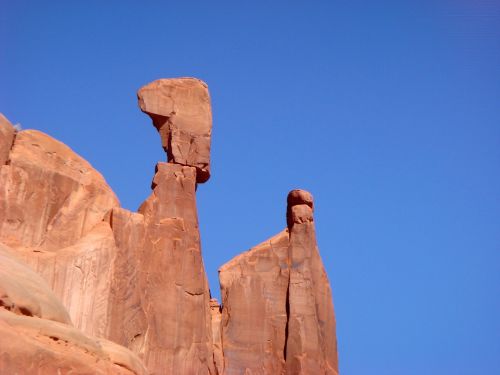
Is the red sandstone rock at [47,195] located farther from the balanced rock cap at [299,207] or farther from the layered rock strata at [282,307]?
the balanced rock cap at [299,207]

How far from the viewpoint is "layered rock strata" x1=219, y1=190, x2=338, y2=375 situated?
3334cm

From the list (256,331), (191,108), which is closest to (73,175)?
(191,108)

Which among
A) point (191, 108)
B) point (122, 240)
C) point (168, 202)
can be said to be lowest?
point (122, 240)

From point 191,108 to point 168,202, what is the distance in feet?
13.5

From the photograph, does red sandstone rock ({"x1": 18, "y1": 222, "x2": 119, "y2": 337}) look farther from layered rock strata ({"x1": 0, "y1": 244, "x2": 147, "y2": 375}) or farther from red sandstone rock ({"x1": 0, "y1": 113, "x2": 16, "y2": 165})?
layered rock strata ({"x1": 0, "y1": 244, "x2": 147, "y2": 375})

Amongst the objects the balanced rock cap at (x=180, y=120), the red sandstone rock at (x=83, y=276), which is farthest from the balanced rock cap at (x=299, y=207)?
the red sandstone rock at (x=83, y=276)

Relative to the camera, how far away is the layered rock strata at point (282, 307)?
1313 inches

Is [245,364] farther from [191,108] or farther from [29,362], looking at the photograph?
[29,362]

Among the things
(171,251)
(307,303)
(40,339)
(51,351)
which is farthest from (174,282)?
(51,351)

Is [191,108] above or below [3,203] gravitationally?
above

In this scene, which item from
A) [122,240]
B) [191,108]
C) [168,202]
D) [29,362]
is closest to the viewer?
[29,362]

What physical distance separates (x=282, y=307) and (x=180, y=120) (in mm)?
7707

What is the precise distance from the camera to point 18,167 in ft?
98.2

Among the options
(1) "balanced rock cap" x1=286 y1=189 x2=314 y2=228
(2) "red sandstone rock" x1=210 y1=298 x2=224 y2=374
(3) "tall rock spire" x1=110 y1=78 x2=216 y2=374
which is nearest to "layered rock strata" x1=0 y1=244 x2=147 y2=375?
(3) "tall rock spire" x1=110 y1=78 x2=216 y2=374
